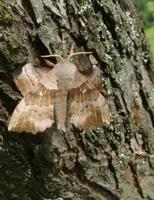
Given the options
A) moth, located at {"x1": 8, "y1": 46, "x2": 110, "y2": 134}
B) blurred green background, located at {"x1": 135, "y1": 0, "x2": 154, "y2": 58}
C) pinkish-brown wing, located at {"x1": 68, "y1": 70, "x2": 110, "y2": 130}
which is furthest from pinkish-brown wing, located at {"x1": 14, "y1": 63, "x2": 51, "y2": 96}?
blurred green background, located at {"x1": 135, "y1": 0, "x2": 154, "y2": 58}

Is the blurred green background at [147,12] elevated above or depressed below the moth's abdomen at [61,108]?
above

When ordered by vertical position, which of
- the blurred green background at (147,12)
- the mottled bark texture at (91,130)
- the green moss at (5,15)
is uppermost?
the blurred green background at (147,12)

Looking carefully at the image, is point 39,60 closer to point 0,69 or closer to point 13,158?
point 0,69

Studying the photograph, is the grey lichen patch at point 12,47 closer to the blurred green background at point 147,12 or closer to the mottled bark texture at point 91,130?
the mottled bark texture at point 91,130

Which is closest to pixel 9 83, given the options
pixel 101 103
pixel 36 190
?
pixel 101 103

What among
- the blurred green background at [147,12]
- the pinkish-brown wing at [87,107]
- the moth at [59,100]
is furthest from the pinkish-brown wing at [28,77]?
the blurred green background at [147,12]

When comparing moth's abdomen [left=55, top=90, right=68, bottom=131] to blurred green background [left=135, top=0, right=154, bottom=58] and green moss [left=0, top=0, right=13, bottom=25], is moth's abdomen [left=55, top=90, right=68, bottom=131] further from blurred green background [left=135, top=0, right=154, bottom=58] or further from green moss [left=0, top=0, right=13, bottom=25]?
blurred green background [left=135, top=0, right=154, bottom=58]

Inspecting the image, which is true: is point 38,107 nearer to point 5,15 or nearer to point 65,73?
point 65,73

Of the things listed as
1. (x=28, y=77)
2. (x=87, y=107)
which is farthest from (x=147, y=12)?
(x=28, y=77)
